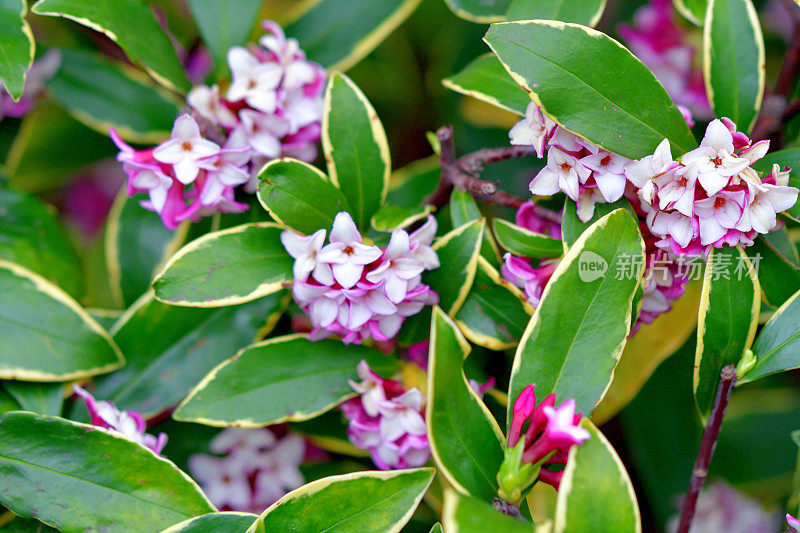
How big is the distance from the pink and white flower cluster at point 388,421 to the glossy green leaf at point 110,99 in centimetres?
59

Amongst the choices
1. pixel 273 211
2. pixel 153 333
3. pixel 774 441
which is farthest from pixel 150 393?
pixel 774 441

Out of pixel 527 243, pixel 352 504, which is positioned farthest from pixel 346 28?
pixel 352 504

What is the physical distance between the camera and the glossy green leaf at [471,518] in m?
0.58

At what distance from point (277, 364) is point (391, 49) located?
956mm

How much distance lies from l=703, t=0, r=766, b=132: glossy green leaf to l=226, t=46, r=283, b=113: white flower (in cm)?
57

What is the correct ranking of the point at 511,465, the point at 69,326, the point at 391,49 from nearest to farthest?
the point at 511,465
the point at 69,326
the point at 391,49

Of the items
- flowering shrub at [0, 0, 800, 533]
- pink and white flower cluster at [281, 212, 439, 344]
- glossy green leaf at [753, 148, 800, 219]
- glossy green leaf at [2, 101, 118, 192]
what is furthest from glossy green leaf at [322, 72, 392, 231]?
glossy green leaf at [2, 101, 118, 192]

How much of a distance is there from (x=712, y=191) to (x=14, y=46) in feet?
2.74

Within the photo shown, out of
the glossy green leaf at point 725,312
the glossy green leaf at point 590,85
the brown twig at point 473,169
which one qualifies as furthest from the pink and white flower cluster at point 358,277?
the glossy green leaf at point 725,312

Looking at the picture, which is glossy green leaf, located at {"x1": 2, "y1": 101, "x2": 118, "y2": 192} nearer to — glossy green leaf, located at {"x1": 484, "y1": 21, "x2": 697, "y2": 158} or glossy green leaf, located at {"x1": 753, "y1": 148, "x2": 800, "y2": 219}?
glossy green leaf, located at {"x1": 484, "y1": 21, "x2": 697, "y2": 158}

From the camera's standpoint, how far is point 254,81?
3.21ft

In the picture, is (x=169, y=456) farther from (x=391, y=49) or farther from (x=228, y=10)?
(x=391, y=49)

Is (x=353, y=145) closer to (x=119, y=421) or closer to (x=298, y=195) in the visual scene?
(x=298, y=195)

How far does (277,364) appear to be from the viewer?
2.97 ft
